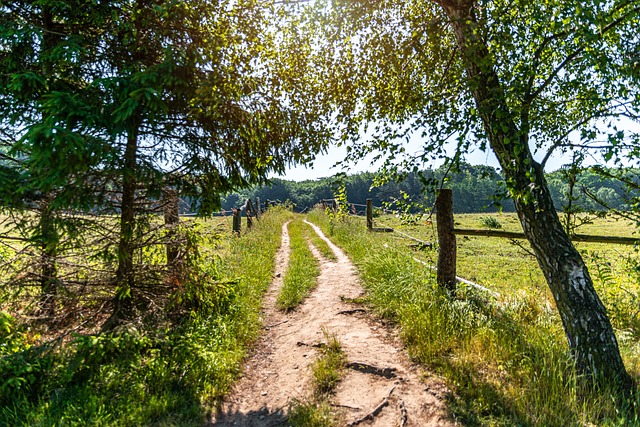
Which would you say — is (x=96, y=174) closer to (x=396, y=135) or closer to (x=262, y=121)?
(x=262, y=121)

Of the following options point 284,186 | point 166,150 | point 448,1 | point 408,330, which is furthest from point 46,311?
point 284,186

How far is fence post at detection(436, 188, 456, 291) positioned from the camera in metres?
5.62

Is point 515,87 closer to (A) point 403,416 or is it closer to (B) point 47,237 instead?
(A) point 403,416

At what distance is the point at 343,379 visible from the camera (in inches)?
150

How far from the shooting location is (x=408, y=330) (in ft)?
15.2

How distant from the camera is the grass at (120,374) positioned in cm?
303

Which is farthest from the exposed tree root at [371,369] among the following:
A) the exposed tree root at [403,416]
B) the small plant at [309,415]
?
the small plant at [309,415]

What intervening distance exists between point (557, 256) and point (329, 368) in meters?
2.92

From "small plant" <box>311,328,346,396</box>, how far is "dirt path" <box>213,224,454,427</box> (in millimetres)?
94

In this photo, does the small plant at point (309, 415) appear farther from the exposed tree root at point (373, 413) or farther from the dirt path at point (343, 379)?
the exposed tree root at point (373, 413)

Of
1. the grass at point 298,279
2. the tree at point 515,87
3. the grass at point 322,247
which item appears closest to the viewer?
the tree at point 515,87

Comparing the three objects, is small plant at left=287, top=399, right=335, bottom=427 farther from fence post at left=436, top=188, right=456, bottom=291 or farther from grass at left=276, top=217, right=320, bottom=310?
fence post at left=436, top=188, right=456, bottom=291

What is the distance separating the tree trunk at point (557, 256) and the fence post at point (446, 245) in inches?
69.5

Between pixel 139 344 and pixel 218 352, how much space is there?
963 mm
